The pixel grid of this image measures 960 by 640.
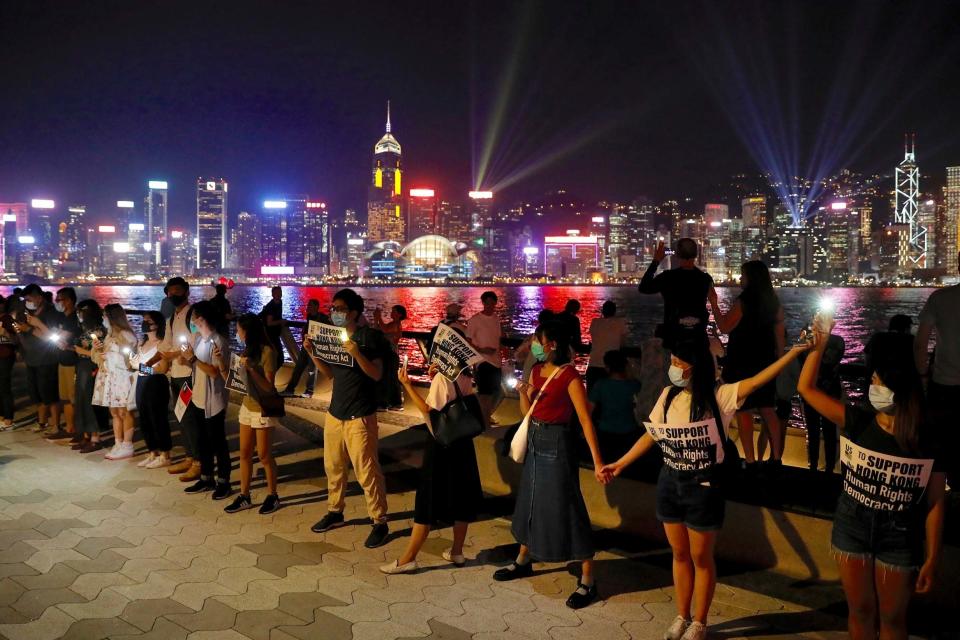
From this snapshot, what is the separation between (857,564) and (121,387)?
332 inches

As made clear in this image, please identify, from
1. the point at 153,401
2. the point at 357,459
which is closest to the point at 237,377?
the point at 357,459

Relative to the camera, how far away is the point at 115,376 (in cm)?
932

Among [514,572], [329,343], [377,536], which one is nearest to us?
[514,572]

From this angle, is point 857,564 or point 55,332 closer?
point 857,564

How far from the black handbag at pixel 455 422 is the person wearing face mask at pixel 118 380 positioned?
5265 millimetres

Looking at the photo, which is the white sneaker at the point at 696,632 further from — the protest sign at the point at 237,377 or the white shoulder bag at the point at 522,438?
the protest sign at the point at 237,377

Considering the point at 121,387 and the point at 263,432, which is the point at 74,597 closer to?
the point at 263,432

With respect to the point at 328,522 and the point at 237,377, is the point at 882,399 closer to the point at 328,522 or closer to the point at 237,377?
the point at 328,522

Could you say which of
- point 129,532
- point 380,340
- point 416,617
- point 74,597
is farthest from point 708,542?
point 129,532

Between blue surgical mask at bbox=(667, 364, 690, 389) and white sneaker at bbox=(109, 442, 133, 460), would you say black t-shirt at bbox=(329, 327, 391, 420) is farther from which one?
white sneaker at bbox=(109, 442, 133, 460)

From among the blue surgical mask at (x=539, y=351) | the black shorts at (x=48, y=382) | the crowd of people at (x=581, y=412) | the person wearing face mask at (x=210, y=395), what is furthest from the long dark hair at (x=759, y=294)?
the black shorts at (x=48, y=382)

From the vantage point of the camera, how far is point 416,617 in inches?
196

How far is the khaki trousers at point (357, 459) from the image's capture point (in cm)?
656

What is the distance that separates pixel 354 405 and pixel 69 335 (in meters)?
5.92
